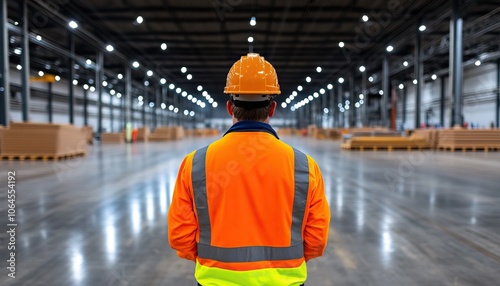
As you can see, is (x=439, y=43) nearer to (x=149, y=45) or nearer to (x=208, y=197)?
(x=149, y=45)

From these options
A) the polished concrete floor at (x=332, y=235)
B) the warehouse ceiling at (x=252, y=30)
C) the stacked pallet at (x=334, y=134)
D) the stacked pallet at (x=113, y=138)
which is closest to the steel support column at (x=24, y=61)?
the warehouse ceiling at (x=252, y=30)

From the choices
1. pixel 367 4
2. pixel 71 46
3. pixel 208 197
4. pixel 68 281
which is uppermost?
pixel 367 4

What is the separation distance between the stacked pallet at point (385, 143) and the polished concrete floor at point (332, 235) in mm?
9671

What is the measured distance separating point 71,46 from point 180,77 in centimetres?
1877

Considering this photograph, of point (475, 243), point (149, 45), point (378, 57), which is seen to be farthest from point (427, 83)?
point (475, 243)

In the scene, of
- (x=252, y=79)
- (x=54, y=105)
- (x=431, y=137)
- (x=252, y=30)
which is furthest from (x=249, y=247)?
(x=54, y=105)

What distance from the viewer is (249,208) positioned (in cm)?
118

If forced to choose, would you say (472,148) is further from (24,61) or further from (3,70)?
(24,61)

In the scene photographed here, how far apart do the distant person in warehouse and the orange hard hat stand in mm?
120

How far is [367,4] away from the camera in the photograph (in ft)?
56.3

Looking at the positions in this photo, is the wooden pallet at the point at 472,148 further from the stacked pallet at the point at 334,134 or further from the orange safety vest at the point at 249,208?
the orange safety vest at the point at 249,208

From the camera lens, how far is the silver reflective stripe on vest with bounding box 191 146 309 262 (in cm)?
117

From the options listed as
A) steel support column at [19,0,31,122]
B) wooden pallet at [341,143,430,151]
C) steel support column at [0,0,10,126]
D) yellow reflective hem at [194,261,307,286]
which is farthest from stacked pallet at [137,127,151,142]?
yellow reflective hem at [194,261,307,286]

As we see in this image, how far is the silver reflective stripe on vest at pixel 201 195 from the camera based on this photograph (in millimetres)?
1188
